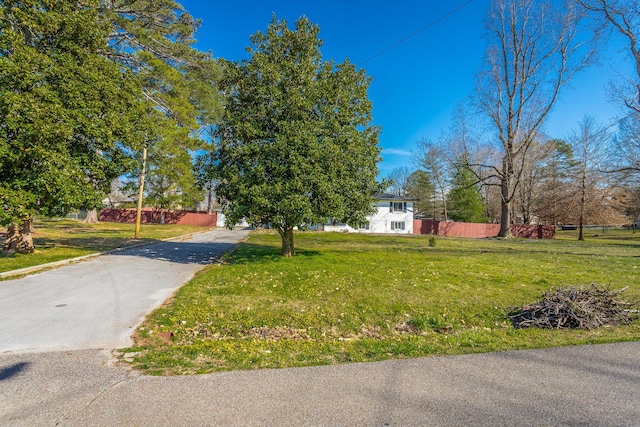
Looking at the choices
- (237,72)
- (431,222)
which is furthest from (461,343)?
(431,222)

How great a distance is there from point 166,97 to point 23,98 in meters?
13.9

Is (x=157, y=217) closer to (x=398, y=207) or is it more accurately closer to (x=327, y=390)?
(x=398, y=207)

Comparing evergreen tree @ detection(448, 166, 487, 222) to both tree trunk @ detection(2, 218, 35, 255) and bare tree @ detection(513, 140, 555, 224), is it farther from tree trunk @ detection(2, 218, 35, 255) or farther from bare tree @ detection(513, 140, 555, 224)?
tree trunk @ detection(2, 218, 35, 255)

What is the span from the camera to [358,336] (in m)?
4.65

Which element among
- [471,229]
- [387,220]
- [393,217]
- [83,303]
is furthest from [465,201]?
[83,303]

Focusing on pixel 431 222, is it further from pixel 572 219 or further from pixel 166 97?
pixel 166 97

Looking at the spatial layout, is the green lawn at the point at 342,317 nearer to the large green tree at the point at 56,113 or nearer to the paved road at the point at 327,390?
the paved road at the point at 327,390

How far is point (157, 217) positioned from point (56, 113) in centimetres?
3814

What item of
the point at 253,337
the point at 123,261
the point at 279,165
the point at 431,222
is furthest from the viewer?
the point at 431,222

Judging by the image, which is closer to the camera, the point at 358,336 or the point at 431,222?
the point at 358,336

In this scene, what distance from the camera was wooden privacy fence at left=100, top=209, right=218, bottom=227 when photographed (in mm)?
42281

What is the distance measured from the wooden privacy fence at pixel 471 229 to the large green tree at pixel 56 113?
35554 mm

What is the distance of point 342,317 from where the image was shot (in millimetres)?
5336

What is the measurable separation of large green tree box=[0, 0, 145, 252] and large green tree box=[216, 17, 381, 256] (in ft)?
11.0
